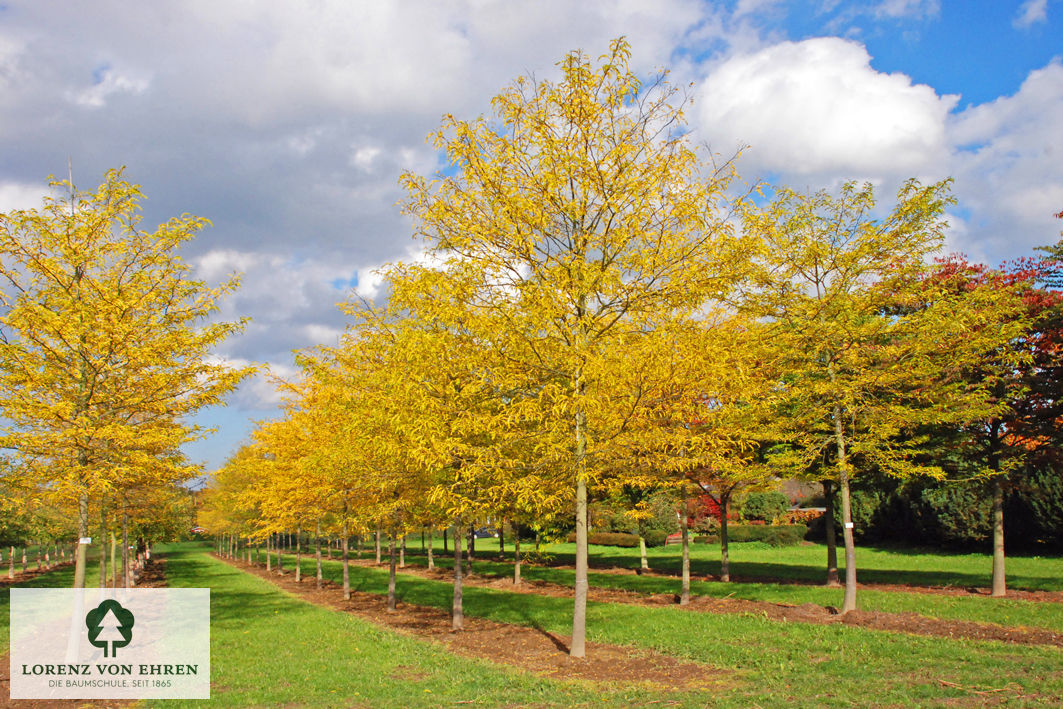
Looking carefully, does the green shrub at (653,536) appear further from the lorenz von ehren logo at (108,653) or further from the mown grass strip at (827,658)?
the lorenz von ehren logo at (108,653)

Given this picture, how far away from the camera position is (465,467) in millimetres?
9000

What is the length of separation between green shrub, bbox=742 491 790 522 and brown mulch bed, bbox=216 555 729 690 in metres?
29.8

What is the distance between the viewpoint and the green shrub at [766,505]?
4072cm

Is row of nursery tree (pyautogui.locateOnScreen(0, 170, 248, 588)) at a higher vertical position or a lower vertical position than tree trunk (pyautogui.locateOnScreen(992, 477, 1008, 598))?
higher

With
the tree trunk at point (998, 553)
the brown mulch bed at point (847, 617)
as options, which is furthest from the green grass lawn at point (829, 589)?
the brown mulch bed at point (847, 617)

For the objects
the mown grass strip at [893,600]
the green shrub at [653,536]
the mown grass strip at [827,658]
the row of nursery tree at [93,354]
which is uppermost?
the row of nursery tree at [93,354]

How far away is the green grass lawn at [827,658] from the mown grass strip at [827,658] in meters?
0.01

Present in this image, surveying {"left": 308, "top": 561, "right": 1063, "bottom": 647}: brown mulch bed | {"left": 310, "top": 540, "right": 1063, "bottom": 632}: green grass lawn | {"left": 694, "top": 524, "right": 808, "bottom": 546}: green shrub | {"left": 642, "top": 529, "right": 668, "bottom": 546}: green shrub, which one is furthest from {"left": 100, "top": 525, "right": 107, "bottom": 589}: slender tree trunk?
{"left": 694, "top": 524, "right": 808, "bottom": 546}: green shrub

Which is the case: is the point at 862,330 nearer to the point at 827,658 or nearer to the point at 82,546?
the point at 827,658

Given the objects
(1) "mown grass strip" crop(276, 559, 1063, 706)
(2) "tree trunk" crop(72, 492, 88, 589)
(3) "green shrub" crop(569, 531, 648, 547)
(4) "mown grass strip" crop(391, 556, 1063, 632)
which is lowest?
(3) "green shrub" crop(569, 531, 648, 547)

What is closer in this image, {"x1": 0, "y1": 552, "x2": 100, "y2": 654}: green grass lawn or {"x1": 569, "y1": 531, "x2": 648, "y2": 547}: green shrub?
{"x1": 0, "y1": 552, "x2": 100, "y2": 654}: green grass lawn

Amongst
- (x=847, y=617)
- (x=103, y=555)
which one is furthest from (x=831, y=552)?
(x=103, y=555)

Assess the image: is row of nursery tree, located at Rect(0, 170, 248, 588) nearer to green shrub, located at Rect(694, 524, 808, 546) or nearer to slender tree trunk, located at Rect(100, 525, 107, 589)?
slender tree trunk, located at Rect(100, 525, 107, 589)

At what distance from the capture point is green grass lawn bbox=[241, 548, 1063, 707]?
6633mm
